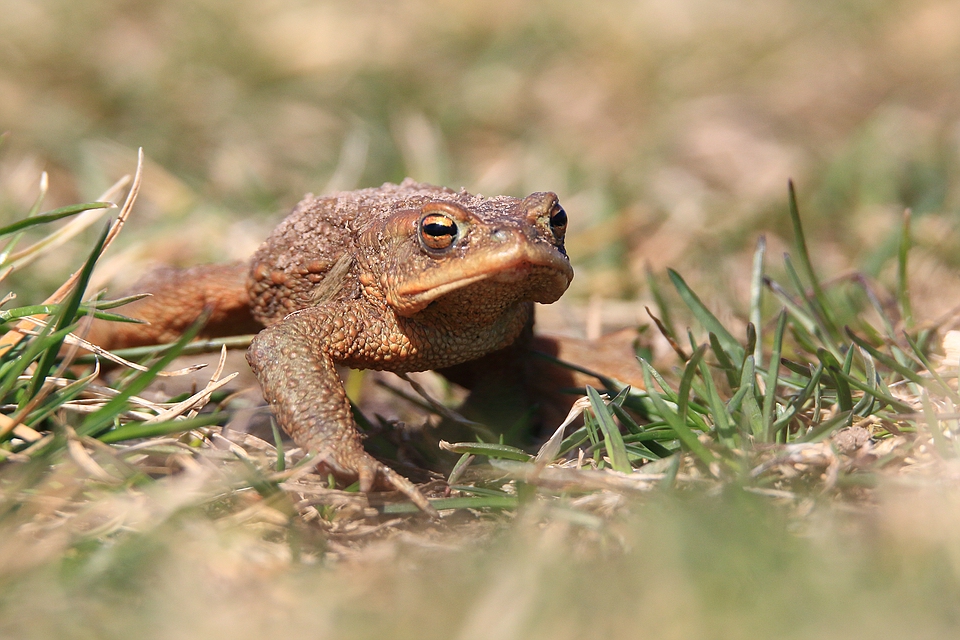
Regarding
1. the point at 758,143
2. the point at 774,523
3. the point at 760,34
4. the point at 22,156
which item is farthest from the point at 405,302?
the point at 760,34

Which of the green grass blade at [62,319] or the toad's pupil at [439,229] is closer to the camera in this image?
the green grass blade at [62,319]

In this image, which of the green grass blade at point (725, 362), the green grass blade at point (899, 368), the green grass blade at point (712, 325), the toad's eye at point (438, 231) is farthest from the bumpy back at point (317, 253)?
the green grass blade at point (899, 368)

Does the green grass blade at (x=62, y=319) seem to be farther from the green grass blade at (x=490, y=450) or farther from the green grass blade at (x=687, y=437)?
the green grass blade at (x=687, y=437)

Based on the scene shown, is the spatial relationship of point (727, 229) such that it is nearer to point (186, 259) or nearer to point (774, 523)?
point (186, 259)

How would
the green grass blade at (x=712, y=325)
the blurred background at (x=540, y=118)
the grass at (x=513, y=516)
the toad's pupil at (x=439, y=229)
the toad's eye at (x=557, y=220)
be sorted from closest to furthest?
1. the grass at (x=513, y=516)
2. the toad's pupil at (x=439, y=229)
3. the toad's eye at (x=557, y=220)
4. the green grass blade at (x=712, y=325)
5. the blurred background at (x=540, y=118)

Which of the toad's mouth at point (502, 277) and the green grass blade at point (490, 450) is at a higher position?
the toad's mouth at point (502, 277)

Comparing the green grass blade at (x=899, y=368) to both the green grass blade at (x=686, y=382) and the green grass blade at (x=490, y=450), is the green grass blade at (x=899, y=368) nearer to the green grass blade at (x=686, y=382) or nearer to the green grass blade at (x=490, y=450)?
the green grass blade at (x=686, y=382)

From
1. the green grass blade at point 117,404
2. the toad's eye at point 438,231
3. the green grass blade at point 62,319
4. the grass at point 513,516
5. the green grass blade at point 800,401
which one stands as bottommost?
the grass at point 513,516

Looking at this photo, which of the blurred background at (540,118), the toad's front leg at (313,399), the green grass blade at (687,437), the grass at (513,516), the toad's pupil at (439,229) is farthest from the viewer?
the blurred background at (540,118)

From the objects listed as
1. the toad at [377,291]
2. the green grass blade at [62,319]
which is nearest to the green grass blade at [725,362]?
the toad at [377,291]
